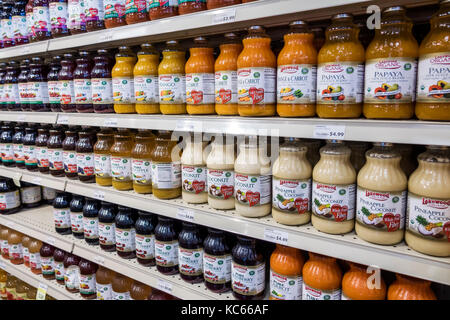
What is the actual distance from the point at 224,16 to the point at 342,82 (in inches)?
18.4

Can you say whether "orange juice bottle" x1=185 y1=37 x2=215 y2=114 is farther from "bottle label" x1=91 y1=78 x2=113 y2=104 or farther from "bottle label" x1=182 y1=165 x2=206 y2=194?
"bottle label" x1=91 y1=78 x2=113 y2=104

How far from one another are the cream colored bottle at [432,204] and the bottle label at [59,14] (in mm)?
1826

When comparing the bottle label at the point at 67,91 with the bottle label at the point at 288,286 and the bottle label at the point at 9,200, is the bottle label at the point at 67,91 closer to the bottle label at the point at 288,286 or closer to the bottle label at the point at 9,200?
the bottle label at the point at 9,200

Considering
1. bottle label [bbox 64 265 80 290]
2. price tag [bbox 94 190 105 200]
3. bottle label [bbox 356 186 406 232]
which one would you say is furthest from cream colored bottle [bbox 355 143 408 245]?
bottle label [bbox 64 265 80 290]

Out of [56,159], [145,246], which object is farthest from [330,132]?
[56,159]

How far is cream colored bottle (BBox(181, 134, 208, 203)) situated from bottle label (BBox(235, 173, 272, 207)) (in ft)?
0.66

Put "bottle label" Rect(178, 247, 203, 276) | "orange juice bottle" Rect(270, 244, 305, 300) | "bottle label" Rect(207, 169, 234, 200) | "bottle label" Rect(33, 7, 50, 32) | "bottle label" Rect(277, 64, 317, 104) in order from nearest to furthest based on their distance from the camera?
"bottle label" Rect(277, 64, 317, 104) → "orange juice bottle" Rect(270, 244, 305, 300) → "bottle label" Rect(207, 169, 234, 200) → "bottle label" Rect(178, 247, 203, 276) → "bottle label" Rect(33, 7, 50, 32)

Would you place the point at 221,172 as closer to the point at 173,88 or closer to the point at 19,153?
the point at 173,88

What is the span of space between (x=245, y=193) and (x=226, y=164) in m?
0.14

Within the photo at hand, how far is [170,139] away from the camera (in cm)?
154

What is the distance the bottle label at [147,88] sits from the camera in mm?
1504

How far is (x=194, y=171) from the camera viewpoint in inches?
55.8

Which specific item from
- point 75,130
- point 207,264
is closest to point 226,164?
point 207,264

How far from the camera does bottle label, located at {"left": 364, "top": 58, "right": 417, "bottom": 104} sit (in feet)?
3.13
